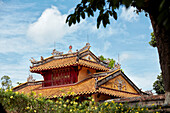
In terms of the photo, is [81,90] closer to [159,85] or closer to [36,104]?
[36,104]

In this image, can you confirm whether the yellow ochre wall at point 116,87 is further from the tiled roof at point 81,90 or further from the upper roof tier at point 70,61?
the upper roof tier at point 70,61

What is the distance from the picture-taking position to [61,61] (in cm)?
2398

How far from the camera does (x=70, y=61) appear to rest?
74.7 feet

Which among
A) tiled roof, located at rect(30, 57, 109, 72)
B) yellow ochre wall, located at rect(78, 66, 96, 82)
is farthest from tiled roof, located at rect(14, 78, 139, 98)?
tiled roof, located at rect(30, 57, 109, 72)

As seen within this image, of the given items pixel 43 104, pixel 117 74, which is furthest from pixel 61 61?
pixel 43 104

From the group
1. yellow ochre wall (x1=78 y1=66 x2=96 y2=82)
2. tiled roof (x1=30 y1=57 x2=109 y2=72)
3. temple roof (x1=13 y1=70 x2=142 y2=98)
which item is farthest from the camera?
yellow ochre wall (x1=78 y1=66 x2=96 y2=82)

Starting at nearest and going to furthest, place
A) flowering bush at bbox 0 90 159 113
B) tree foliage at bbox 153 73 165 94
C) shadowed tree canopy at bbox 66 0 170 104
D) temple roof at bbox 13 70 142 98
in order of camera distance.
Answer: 1. shadowed tree canopy at bbox 66 0 170 104
2. flowering bush at bbox 0 90 159 113
3. temple roof at bbox 13 70 142 98
4. tree foliage at bbox 153 73 165 94

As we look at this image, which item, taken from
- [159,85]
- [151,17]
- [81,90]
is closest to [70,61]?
[81,90]

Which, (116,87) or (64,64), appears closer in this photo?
(116,87)

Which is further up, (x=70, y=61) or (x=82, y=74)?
(x=70, y=61)

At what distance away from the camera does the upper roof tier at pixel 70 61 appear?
74.0ft

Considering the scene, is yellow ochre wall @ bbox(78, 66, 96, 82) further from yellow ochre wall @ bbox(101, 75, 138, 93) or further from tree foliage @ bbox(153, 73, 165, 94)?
tree foliage @ bbox(153, 73, 165, 94)

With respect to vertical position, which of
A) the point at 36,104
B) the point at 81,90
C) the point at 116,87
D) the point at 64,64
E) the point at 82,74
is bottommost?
the point at 36,104

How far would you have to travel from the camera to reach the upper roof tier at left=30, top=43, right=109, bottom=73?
2255 cm
